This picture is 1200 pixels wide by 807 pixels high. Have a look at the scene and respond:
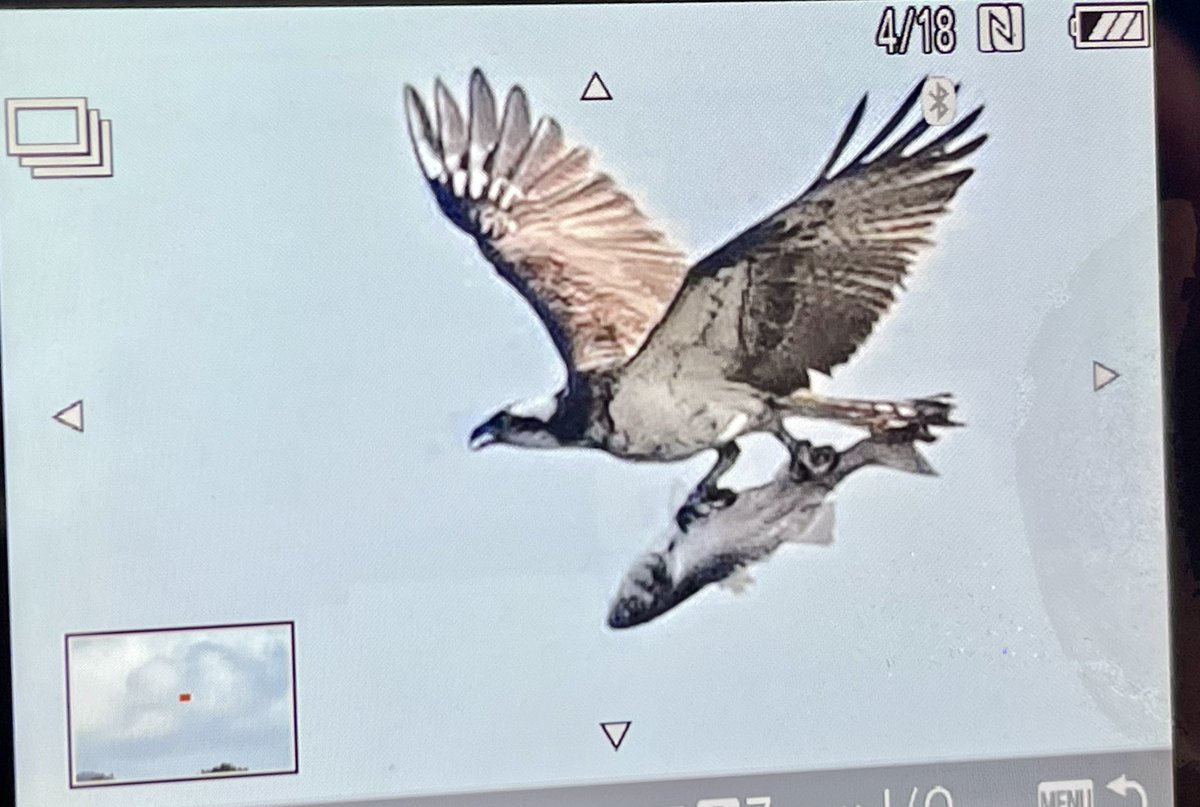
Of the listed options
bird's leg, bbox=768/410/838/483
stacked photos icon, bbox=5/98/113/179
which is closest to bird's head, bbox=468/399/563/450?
bird's leg, bbox=768/410/838/483

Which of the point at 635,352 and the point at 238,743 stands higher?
the point at 635,352

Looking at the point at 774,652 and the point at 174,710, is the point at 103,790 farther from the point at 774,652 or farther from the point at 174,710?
the point at 774,652

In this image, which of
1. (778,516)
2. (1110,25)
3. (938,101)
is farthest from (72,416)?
(1110,25)

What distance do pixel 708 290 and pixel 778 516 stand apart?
5.1 inches

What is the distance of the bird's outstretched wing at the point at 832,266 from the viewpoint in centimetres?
65

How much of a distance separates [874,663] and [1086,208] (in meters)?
0.28

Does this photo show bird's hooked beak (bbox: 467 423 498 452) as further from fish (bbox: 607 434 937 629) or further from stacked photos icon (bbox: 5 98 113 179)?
stacked photos icon (bbox: 5 98 113 179)

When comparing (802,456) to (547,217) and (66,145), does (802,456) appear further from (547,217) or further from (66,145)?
(66,145)

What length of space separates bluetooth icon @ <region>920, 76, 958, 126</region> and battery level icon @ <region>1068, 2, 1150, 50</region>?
0.25 feet

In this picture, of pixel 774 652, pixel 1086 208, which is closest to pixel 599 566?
→ pixel 774 652

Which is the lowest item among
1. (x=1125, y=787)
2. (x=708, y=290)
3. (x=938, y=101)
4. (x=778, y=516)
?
(x=1125, y=787)

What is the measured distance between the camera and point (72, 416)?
61 cm

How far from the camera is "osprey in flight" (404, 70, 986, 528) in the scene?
639 millimetres

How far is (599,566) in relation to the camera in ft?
2.09
